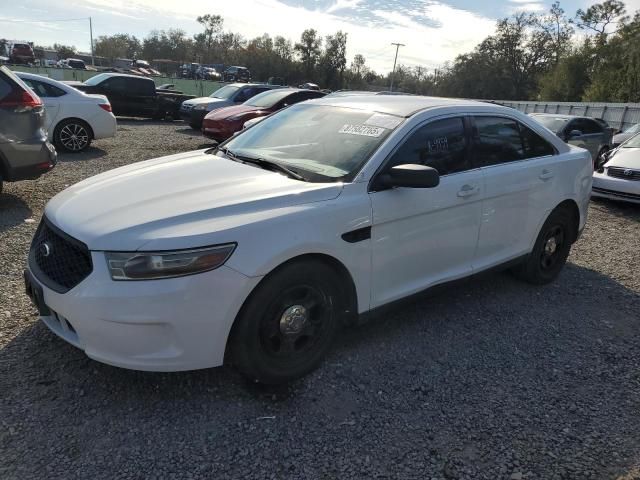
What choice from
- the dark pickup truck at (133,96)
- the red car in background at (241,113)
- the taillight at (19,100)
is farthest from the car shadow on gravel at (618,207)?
A: the dark pickup truck at (133,96)

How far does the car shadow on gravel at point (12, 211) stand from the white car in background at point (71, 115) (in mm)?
3820

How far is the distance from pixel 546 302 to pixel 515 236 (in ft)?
2.41

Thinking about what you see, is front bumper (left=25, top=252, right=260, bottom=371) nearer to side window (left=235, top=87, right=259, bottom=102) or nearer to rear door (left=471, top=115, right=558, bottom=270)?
rear door (left=471, top=115, right=558, bottom=270)

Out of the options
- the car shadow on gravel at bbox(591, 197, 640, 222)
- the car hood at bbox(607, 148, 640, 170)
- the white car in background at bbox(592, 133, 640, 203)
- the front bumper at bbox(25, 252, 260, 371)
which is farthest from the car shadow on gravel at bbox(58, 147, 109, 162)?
the car hood at bbox(607, 148, 640, 170)

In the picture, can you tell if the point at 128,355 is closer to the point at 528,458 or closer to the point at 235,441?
the point at 235,441

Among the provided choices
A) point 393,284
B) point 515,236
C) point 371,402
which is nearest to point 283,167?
point 393,284

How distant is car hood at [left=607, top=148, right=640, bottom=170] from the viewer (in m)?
8.47

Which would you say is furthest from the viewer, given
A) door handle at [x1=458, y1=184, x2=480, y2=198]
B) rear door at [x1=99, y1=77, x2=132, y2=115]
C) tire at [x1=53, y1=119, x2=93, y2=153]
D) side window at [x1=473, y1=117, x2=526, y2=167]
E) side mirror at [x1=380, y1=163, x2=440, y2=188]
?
rear door at [x1=99, y1=77, x2=132, y2=115]

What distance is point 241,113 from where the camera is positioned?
11.6 meters

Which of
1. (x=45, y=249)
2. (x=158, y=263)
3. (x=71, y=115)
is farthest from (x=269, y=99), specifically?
Answer: (x=158, y=263)

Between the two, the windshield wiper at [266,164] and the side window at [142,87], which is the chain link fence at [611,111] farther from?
the windshield wiper at [266,164]

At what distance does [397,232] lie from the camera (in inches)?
124

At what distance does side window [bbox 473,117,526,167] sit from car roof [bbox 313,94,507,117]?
15 cm

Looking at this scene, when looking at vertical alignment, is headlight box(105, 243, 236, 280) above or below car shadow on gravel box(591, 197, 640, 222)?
above
